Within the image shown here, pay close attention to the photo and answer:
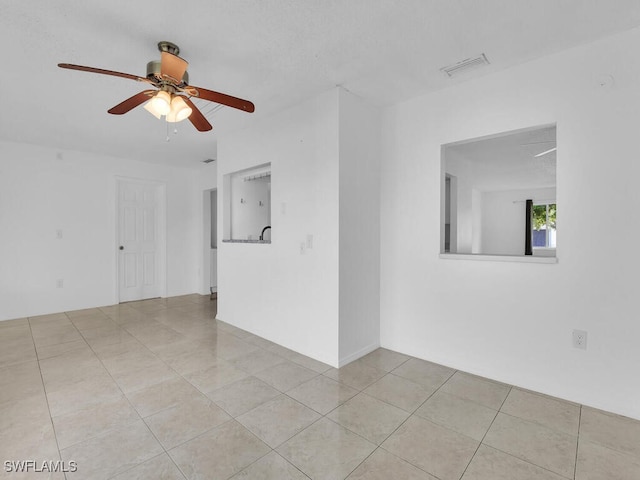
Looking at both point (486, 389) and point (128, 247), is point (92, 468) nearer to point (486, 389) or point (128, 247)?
point (486, 389)

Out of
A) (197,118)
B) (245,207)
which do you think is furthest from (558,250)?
(245,207)

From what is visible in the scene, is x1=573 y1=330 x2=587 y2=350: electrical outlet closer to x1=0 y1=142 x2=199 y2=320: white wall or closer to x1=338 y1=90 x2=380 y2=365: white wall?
x1=338 y1=90 x2=380 y2=365: white wall

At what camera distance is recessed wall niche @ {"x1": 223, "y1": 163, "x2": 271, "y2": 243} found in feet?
13.9

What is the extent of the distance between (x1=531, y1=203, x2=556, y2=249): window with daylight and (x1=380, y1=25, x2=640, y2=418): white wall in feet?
21.0

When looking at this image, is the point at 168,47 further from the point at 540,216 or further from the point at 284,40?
the point at 540,216

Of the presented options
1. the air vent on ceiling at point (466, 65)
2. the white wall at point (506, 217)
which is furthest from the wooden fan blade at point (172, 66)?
the white wall at point (506, 217)

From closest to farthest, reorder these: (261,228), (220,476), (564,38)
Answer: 1. (220,476)
2. (564,38)
3. (261,228)

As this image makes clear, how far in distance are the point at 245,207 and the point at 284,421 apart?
306 centimetres

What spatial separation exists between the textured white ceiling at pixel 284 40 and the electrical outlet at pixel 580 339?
2.02 meters

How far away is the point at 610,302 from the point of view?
82.4 inches

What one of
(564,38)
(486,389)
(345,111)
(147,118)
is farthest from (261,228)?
(564,38)

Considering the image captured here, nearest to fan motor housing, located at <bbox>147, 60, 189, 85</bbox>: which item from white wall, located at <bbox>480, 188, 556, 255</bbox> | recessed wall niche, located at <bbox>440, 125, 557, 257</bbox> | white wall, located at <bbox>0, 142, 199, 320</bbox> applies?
recessed wall niche, located at <bbox>440, 125, 557, 257</bbox>

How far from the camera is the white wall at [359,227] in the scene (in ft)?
9.31

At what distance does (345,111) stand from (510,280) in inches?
79.3
